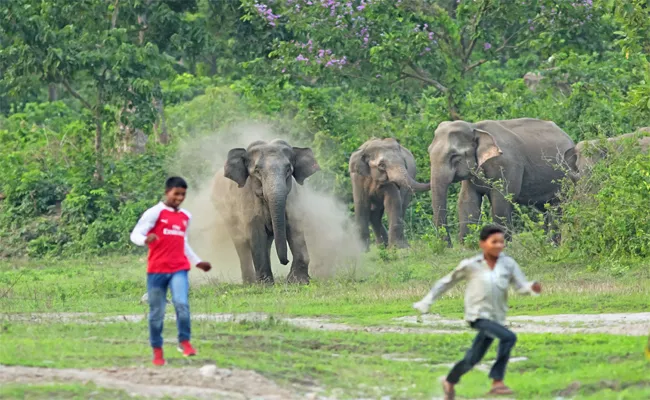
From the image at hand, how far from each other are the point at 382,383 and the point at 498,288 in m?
1.26

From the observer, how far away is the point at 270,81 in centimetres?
3347

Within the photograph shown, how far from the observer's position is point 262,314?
17438mm

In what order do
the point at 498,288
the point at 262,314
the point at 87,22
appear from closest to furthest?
the point at 498,288 < the point at 262,314 < the point at 87,22

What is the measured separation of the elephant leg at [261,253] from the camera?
861 inches

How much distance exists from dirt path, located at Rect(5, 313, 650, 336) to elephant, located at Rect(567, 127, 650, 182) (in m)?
7.64

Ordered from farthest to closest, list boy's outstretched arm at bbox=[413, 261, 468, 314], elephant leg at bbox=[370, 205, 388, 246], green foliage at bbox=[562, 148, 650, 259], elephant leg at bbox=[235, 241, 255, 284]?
elephant leg at bbox=[370, 205, 388, 246]
elephant leg at bbox=[235, 241, 255, 284]
green foliage at bbox=[562, 148, 650, 259]
boy's outstretched arm at bbox=[413, 261, 468, 314]

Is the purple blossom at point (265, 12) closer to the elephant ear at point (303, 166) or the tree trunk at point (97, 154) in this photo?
the tree trunk at point (97, 154)

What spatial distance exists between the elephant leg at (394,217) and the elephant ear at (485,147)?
93.5 inches

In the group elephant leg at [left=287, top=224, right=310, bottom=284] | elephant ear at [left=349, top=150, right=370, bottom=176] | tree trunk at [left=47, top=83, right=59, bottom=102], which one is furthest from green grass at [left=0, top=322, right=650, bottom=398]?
tree trunk at [left=47, top=83, right=59, bottom=102]

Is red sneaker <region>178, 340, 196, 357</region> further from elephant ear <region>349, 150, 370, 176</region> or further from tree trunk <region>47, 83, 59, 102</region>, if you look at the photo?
tree trunk <region>47, 83, 59, 102</region>

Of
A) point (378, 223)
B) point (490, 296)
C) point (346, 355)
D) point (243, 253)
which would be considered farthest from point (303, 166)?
point (490, 296)

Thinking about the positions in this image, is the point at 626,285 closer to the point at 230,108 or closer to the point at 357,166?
the point at 357,166

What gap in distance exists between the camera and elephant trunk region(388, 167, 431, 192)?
28.1m

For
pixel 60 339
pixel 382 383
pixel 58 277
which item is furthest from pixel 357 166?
pixel 382 383
